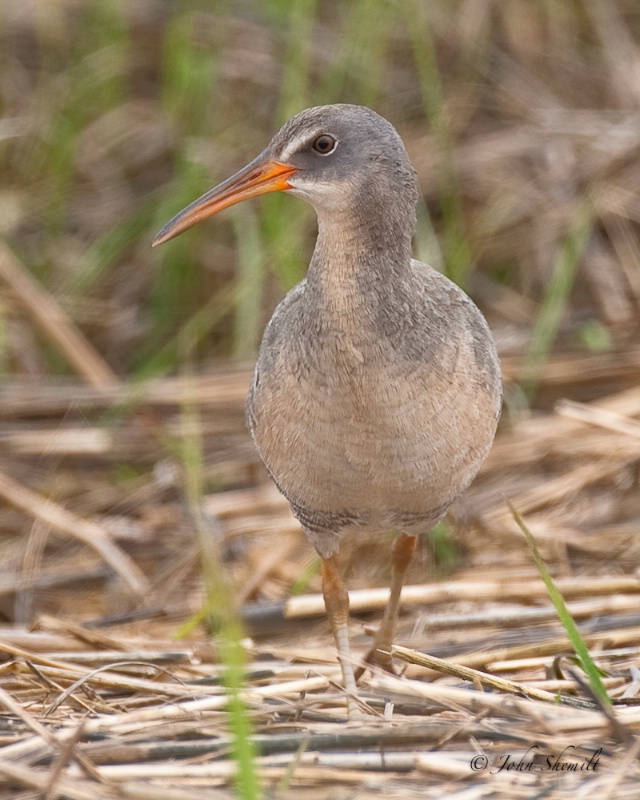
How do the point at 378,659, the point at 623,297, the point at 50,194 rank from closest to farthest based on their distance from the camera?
the point at 378,659, the point at 623,297, the point at 50,194

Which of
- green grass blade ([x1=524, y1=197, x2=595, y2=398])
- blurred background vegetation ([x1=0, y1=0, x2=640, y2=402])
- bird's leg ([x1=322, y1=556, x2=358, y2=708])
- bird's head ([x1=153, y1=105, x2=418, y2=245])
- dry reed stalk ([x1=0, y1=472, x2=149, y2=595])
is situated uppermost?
blurred background vegetation ([x1=0, y1=0, x2=640, y2=402])

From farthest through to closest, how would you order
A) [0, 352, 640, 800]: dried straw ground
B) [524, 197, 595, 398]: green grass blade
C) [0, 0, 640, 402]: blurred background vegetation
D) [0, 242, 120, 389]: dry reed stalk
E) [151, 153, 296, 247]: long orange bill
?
1. [0, 0, 640, 402]: blurred background vegetation
2. [0, 242, 120, 389]: dry reed stalk
3. [524, 197, 595, 398]: green grass blade
4. [151, 153, 296, 247]: long orange bill
5. [0, 352, 640, 800]: dried straw ground

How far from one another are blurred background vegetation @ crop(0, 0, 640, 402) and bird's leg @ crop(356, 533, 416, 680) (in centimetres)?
185

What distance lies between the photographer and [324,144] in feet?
10.9

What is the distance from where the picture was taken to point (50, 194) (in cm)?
677

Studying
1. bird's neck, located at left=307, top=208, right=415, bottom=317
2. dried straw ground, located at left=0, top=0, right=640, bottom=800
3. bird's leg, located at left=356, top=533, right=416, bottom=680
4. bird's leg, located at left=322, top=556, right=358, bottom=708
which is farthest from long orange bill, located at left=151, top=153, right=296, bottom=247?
bird's leg, located at left=356, top=533, right=416, bottom=680

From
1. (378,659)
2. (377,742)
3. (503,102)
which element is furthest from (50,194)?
(377,742)

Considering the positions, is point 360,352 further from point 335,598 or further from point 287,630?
point 287,630

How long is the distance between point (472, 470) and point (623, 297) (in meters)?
3.02

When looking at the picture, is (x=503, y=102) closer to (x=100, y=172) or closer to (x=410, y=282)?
(x=100, y=172)

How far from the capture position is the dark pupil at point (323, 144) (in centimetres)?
332

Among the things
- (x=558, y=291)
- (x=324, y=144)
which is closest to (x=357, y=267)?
(x=324, y=144)

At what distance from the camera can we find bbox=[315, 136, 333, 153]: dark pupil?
3.32 m

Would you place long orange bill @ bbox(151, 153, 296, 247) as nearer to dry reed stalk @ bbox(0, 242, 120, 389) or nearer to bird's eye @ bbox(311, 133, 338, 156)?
bird's eye @ bbox(311, 133, 338, 156)
